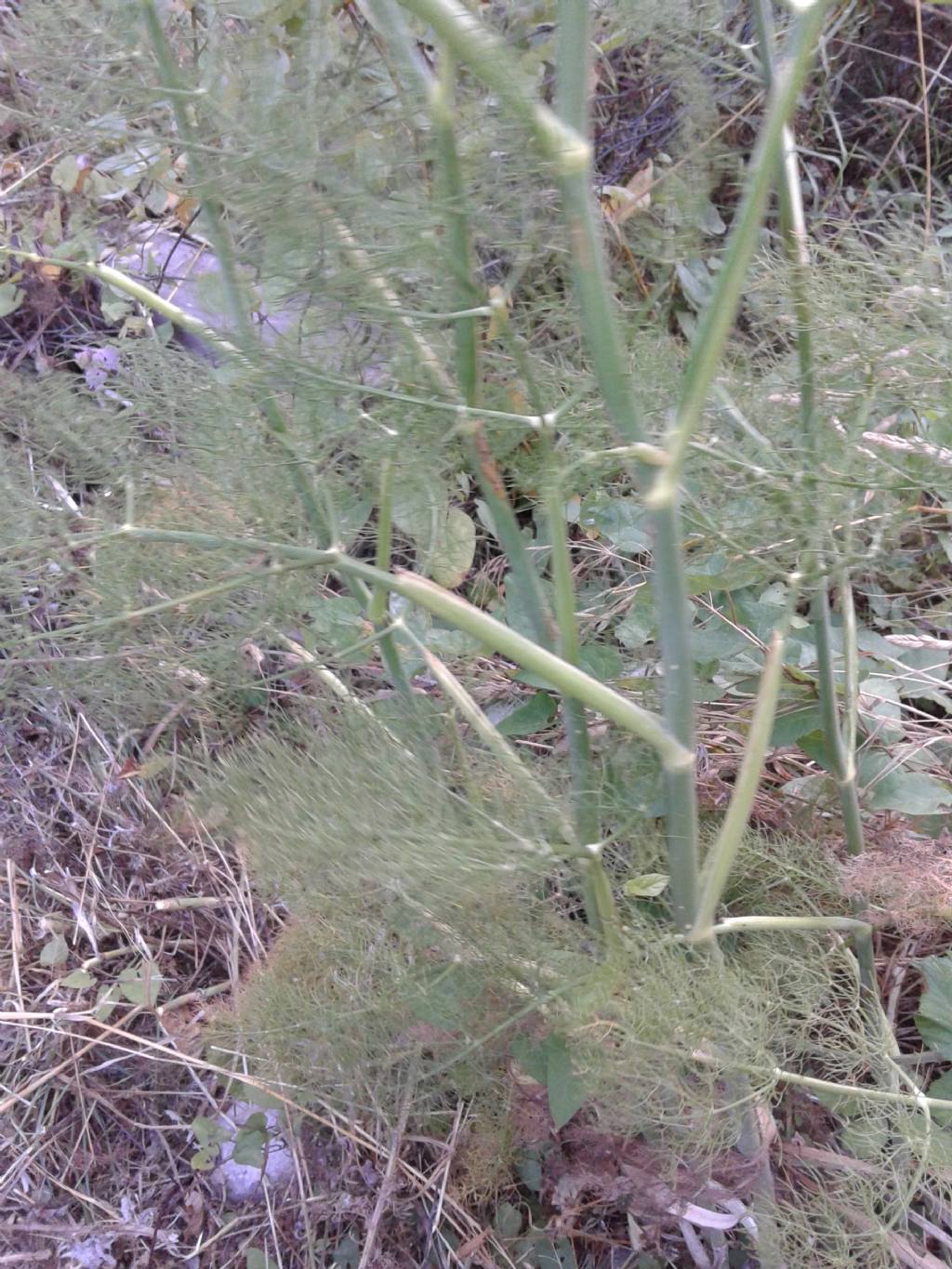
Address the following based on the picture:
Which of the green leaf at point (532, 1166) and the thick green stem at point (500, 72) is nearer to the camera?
the thick green stem at point (500, 72)

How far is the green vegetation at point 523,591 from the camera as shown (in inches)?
22.1

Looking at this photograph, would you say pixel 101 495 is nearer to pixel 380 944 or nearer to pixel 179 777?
pixel 380 944

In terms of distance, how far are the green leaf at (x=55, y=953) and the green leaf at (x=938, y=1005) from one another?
3.52 ft

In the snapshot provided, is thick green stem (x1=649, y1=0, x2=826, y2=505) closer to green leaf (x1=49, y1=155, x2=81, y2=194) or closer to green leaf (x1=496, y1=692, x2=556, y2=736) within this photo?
green leaf (x1=496, y1=692, x2=556, y2=736)

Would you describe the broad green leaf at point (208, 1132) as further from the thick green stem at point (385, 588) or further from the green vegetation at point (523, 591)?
the thick green stem at point (385, 588)

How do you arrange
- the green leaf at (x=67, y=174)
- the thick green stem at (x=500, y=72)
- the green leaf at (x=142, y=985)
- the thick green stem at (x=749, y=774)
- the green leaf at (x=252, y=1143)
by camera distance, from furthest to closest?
the green leaf at (x=67, y=174)
the green leaf at (x=142, y=985)
the green leaf at (x=252, y=1143)
the thick green stem at (x=749, y=774)
the thick green stem at (x=500, y=72)

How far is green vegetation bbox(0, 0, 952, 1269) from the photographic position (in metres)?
0.56

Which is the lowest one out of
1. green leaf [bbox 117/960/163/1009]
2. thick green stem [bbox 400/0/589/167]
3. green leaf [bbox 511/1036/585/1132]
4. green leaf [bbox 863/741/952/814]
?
green leaf [bbox 117/960/163/1009]

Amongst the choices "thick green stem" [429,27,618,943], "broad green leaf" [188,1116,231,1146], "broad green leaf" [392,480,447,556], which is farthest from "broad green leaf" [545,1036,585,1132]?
"broad green leaf" [188,1116,231,1146]

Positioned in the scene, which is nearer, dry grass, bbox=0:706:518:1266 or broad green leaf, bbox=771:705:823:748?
broad green leaf, bbox=771:705:823:748

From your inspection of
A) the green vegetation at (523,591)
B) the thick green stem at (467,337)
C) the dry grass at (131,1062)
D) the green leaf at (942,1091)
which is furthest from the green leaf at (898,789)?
the dry grass at (131,1062)

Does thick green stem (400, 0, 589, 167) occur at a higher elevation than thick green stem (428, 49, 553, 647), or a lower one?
higher

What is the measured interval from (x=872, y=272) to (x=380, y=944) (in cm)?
68

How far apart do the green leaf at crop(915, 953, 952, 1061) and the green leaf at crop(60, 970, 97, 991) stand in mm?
1012
